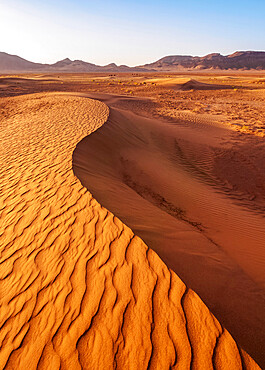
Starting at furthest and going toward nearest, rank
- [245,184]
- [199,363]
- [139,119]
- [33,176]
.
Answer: [139,119]
[245,184]
[33,176]
[199,363]

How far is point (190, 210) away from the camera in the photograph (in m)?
4.59

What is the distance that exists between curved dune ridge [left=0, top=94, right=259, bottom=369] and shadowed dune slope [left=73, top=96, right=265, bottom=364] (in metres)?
0.23

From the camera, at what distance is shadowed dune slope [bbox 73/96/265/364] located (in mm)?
2207

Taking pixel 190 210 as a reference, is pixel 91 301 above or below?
above

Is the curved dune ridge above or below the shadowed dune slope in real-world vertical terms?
above

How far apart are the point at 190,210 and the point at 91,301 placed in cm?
304

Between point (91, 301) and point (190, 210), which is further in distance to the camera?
point (190, 210)

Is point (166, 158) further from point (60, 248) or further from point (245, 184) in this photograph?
point (60, 248)

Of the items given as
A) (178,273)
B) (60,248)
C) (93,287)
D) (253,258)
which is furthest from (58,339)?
(253,258)

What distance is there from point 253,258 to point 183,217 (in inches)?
55.2

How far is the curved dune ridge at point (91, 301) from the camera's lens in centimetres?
170

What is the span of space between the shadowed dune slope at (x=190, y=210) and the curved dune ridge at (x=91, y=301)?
0.23 m

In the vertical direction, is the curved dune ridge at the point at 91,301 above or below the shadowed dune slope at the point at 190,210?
above

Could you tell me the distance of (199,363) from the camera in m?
1.64
